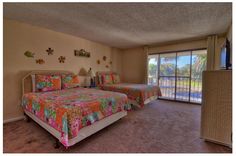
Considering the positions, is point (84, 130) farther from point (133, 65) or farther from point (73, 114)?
point (133, 65)

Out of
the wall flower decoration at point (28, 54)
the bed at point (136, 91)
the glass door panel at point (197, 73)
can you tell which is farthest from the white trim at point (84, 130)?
the glass door panel at point (197, 73)

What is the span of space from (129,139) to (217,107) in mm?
1479

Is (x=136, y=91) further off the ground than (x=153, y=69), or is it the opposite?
(x=153, y=69)

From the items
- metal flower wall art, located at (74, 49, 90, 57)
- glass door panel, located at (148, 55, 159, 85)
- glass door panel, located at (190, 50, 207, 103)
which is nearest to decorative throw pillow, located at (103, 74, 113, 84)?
metal flower wall art, located at (74, 49, 90, 57)

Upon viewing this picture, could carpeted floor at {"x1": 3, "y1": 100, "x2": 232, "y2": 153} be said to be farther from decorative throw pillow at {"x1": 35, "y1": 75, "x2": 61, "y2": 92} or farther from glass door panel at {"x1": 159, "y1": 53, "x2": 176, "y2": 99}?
glass door panel at {"x1": 159, "y1": 53, "x2": 176, "y2": 99}

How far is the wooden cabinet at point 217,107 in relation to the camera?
178 centimetres

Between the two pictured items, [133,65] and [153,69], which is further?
[133,65]

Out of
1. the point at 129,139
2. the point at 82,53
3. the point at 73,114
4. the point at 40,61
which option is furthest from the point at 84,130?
the point at 82,53

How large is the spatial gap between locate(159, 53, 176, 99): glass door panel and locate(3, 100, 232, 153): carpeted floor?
2.39m

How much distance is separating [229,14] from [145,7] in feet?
5.60

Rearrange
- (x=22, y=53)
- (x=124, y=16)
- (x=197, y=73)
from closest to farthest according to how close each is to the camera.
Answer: (x=124, y=16), (x=22, y=53), (x=197, y=73)

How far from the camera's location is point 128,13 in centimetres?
232

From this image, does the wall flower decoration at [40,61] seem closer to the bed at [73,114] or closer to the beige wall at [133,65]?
the bed at [73,114]

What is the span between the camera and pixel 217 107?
73.1 inches
